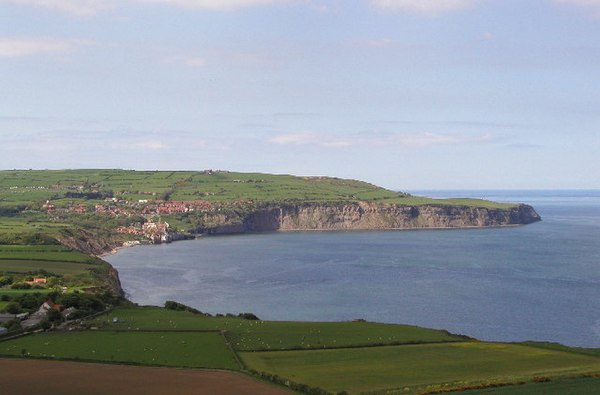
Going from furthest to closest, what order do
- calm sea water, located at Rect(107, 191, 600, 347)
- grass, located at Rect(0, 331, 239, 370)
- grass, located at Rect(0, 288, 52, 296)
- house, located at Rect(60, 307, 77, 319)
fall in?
calm sea water, located at Rect(107, 191, 600, 347) < grass, located at Rect(0, 288, 52, 296) < house, located at Rect(60, 307, 77, 319) < grass, located at Rect(0, 331, 239, 370)

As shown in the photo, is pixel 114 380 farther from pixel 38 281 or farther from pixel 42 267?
pixel 42 267

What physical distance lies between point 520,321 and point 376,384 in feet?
132

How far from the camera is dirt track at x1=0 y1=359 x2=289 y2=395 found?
38656mm

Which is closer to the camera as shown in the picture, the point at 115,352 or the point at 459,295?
the point at 115,352

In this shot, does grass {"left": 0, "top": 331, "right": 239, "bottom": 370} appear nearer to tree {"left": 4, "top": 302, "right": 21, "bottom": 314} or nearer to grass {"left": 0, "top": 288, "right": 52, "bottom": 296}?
tree {"left": 4, "top": 302, "right": 21, "bottom": 314}

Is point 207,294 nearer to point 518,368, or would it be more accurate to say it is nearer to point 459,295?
point 459,295

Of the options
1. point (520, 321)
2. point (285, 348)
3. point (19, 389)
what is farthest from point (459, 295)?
point (19, 389)

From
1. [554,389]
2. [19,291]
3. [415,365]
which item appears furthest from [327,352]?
[19,291]

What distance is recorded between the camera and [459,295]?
9312 centimetres

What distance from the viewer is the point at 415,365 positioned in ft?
148

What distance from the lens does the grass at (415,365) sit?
40.2 m

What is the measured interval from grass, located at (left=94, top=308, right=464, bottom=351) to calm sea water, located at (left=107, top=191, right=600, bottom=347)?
13.4 m

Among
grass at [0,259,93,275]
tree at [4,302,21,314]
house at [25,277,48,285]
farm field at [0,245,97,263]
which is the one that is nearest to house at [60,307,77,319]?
tree at [4,302,21,314]

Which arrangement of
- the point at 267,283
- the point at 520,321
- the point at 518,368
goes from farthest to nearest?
the point at 267,283
the point at 520,321
the point at 518,368
